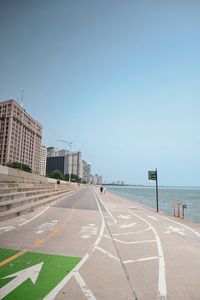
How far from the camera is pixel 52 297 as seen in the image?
3268mm

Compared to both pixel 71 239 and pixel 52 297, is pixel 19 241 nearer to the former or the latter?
pixel 71 239

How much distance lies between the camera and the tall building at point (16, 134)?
13500cm

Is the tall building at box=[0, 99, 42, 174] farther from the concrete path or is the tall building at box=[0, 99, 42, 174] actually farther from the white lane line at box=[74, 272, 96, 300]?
the white lane line at box=[74, 272, 96, 300]

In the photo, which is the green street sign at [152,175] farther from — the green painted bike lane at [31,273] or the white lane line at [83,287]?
the white lane line at [83,287]

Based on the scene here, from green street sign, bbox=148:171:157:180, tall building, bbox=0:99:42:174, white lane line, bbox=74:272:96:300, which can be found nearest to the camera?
white lane line, bbox=74:272:96:300

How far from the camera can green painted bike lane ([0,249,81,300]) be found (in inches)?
134

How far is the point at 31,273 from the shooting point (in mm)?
4133

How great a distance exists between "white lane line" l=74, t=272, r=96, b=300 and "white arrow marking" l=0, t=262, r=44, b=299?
0.89m

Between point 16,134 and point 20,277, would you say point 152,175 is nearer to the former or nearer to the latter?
point 20,277

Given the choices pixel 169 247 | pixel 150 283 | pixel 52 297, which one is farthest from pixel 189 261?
pixel 52 297

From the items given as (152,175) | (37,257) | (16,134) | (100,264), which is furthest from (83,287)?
(16,134)

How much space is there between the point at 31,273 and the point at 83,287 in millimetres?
1308

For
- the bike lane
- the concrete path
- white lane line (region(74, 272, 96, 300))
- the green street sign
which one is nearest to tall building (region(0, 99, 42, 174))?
the green street sign

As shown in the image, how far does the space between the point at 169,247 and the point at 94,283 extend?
3.89 m
